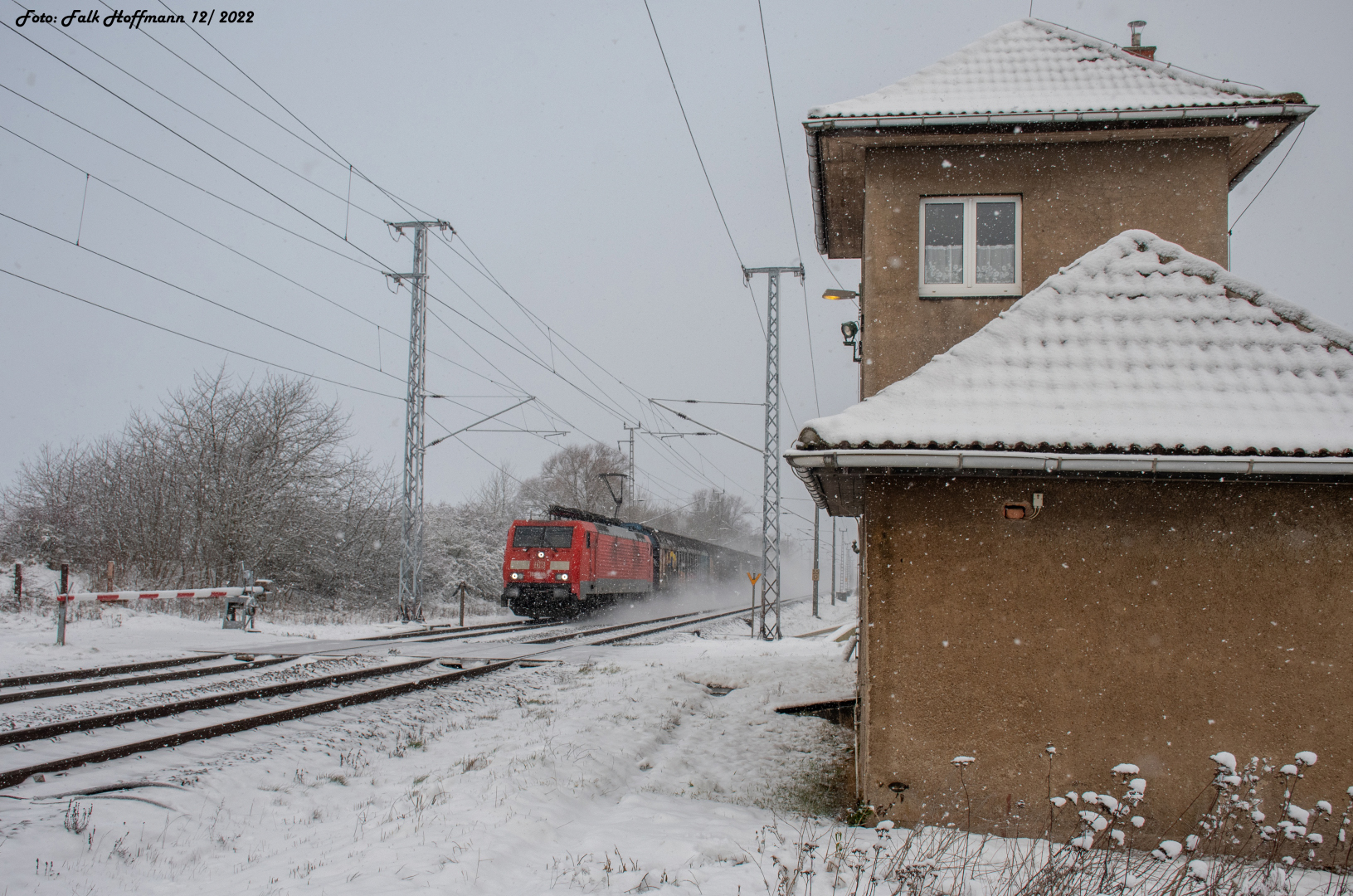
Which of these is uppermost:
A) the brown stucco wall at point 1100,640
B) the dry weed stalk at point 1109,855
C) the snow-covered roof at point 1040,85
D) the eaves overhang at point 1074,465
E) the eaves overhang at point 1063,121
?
the snow-covered roof at point 1040,85

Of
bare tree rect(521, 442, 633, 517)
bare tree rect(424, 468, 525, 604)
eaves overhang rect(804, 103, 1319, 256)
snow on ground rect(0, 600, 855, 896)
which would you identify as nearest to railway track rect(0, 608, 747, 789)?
snow on ground rect(0, 600, 855, 896)

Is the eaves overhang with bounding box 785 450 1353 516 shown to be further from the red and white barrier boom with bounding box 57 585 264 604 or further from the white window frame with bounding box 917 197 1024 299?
the red and white barrier boom with bounding box 57 585 264 604

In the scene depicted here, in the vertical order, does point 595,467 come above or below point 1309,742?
above

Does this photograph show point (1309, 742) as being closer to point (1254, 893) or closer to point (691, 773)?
point (1254, 893)

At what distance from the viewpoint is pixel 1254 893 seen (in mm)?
3807

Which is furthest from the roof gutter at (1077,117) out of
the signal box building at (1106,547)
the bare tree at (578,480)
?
the bare tree at (578,480)

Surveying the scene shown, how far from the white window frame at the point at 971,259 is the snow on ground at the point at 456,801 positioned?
4208 millimetres

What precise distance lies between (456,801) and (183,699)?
4887 mm

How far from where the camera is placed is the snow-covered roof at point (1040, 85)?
696 centimetres

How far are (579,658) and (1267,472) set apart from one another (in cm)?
1096

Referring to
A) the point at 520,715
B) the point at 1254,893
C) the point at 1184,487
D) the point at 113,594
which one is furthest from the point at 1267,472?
the point at 113,594

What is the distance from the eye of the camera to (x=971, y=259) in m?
7.15

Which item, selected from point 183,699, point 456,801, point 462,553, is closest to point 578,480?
point 462,553

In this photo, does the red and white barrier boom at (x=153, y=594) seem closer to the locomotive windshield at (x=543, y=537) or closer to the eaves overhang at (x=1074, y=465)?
the locomotive windshield at (x=543, y=537)
